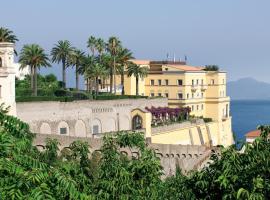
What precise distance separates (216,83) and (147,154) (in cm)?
7460

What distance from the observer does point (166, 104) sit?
8612 cm

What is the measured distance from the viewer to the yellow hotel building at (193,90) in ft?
306

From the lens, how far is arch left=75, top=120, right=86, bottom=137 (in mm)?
69125

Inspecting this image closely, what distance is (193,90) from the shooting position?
9444 centimetres

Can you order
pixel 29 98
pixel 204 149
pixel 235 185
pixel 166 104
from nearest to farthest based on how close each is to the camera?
1. pixel 235 185
2. pixel 204 149
3. pixel 29 98
4. pixel 166 104

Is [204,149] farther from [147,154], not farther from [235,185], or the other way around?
[235,185]

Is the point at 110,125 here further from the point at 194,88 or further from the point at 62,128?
the point at 194,88

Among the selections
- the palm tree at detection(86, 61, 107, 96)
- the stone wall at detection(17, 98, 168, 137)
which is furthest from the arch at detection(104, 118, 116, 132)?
the palm tree at detection(86, 61, 107, 96)

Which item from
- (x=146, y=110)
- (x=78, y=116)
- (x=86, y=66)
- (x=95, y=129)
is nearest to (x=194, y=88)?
(x=86, y=66)

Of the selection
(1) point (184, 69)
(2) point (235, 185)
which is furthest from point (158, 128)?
(2) point (235, 185)

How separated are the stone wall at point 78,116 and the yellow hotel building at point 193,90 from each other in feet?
44.8

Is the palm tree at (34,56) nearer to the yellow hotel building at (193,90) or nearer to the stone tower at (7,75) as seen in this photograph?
the stone tower at (7,75)

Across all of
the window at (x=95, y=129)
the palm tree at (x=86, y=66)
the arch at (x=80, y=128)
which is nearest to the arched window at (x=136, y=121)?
the window at (x=95, y=129)

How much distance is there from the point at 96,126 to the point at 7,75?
15732mm
